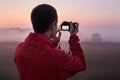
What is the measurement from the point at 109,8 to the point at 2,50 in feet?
2.58

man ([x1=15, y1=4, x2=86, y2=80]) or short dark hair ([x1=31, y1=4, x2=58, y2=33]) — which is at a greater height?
short dark hair ([x1=31, y1=4, x2=58, y2=33])

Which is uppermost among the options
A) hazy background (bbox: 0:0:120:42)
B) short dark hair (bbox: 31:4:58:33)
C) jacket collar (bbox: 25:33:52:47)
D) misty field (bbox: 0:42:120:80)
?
short dark hair (bbox: 31:4:58:33)

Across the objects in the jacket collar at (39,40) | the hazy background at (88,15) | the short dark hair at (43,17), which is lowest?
the hazy background at (88,15)

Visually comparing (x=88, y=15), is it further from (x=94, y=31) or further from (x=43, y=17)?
(x=43, y=17)

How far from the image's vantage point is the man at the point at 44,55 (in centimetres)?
129

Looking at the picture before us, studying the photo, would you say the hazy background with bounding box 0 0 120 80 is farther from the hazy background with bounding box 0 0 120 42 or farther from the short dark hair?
the short dark hair

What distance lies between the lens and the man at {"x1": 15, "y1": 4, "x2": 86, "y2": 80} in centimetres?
129

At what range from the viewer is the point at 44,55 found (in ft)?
4.23

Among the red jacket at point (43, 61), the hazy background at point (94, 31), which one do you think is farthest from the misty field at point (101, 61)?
the red jacket at point (43, 61)

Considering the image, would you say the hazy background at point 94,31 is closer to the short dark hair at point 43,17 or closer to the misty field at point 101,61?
the misty field at point 101,61

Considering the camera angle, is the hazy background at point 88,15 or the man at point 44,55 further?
the hazy background at point 88,15

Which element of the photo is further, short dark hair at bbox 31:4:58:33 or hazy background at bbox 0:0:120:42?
hazy background at bbox 0:0:120:42

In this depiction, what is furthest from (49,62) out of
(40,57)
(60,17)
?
(60,17)

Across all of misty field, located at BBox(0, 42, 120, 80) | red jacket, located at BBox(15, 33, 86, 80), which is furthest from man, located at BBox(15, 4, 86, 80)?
misty field, located at BBox(0, 42, 120, 80)
